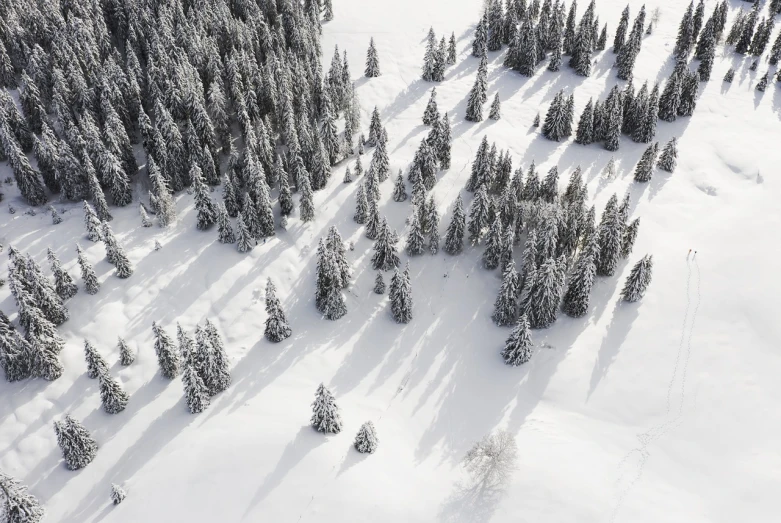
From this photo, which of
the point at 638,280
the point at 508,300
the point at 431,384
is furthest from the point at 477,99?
the point at 431,384

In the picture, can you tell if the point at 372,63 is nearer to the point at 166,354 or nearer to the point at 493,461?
the point at 166,354

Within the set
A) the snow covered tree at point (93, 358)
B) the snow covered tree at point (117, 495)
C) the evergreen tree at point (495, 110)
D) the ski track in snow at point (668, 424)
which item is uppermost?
the evergreen tree at point (495, 110)

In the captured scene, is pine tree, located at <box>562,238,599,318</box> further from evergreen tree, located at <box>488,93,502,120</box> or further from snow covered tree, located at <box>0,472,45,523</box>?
snow covered tree, located at <box>0,472,45,523</box>

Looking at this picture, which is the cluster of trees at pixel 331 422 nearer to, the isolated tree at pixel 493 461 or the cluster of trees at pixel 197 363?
the isolated tree at pixel 493 461

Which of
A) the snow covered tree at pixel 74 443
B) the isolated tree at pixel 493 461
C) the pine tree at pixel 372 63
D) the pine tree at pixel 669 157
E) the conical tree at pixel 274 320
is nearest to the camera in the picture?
the snow covered tree at pixel 74 443

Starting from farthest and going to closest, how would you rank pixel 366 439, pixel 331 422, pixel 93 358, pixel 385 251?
1. pixel 385 251
2. pixel 93 358
3. pixel 331 422
4. pixel 366 439

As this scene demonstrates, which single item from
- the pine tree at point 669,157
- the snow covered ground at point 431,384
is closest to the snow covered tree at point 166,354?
the snow covered ground at point 431,384

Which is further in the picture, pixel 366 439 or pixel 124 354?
pixel 124 354
